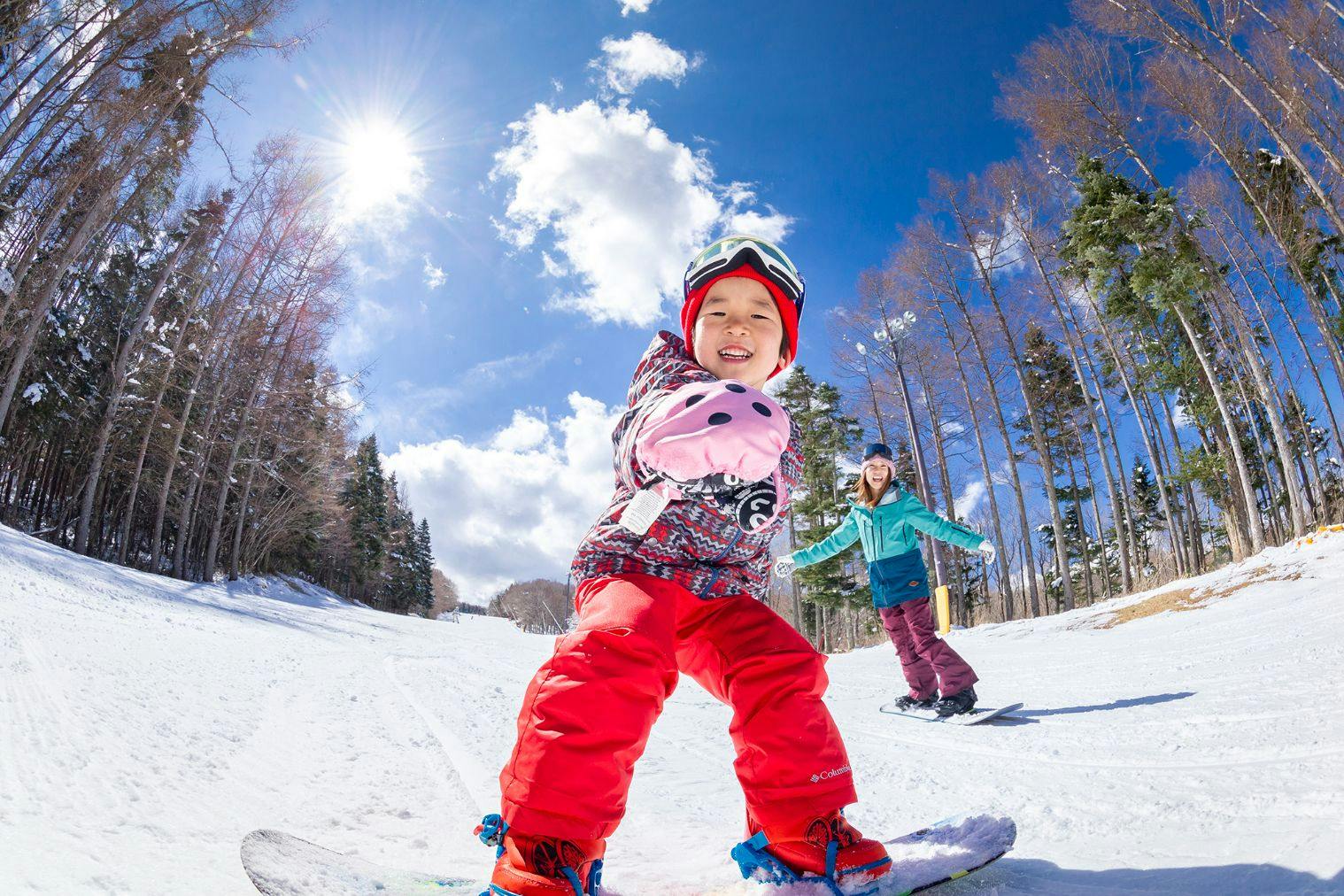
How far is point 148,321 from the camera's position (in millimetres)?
15133

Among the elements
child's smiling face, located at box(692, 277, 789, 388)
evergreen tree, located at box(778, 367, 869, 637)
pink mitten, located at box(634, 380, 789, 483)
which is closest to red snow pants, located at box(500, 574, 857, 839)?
pink mitten, located at box(634, 380, 789, 483)

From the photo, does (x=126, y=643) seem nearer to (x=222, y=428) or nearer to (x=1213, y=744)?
(x=1213, y=744)

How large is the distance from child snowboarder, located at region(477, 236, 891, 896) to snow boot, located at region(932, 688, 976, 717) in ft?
8.83

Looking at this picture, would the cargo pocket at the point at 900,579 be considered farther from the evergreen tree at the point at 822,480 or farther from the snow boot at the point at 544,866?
the evergreen tree at the point at 822,480

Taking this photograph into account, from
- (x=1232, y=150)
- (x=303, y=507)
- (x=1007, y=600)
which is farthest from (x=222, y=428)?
(x=1232, y=150)

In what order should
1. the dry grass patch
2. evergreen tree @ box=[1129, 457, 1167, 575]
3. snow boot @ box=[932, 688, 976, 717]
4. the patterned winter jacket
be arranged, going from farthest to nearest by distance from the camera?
evergreen tree @ box=[1129, 457, 1167, 575], the dry grass patch, snow boot @ box=[932, 688, 976, 717], the patterned winter jacket

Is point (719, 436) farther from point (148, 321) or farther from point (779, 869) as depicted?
point (148, 321)

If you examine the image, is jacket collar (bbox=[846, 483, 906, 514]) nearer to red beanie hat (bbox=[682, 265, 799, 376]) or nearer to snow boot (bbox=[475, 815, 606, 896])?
red beanie hat (bbox=[682, 265, 799, 376])

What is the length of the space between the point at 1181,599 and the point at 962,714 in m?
8.56

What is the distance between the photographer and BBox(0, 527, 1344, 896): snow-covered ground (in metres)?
1.06

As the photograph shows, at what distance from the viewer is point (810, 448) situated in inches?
849

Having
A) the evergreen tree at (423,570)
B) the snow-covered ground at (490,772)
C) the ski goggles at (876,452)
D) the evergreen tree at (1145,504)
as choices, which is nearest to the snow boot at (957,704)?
the snow-covered ground at (490,772)

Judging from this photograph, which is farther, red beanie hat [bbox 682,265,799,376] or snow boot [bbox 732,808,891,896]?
red beanie hat [bbox 682,265,799,376]

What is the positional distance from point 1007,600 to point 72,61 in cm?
2473
